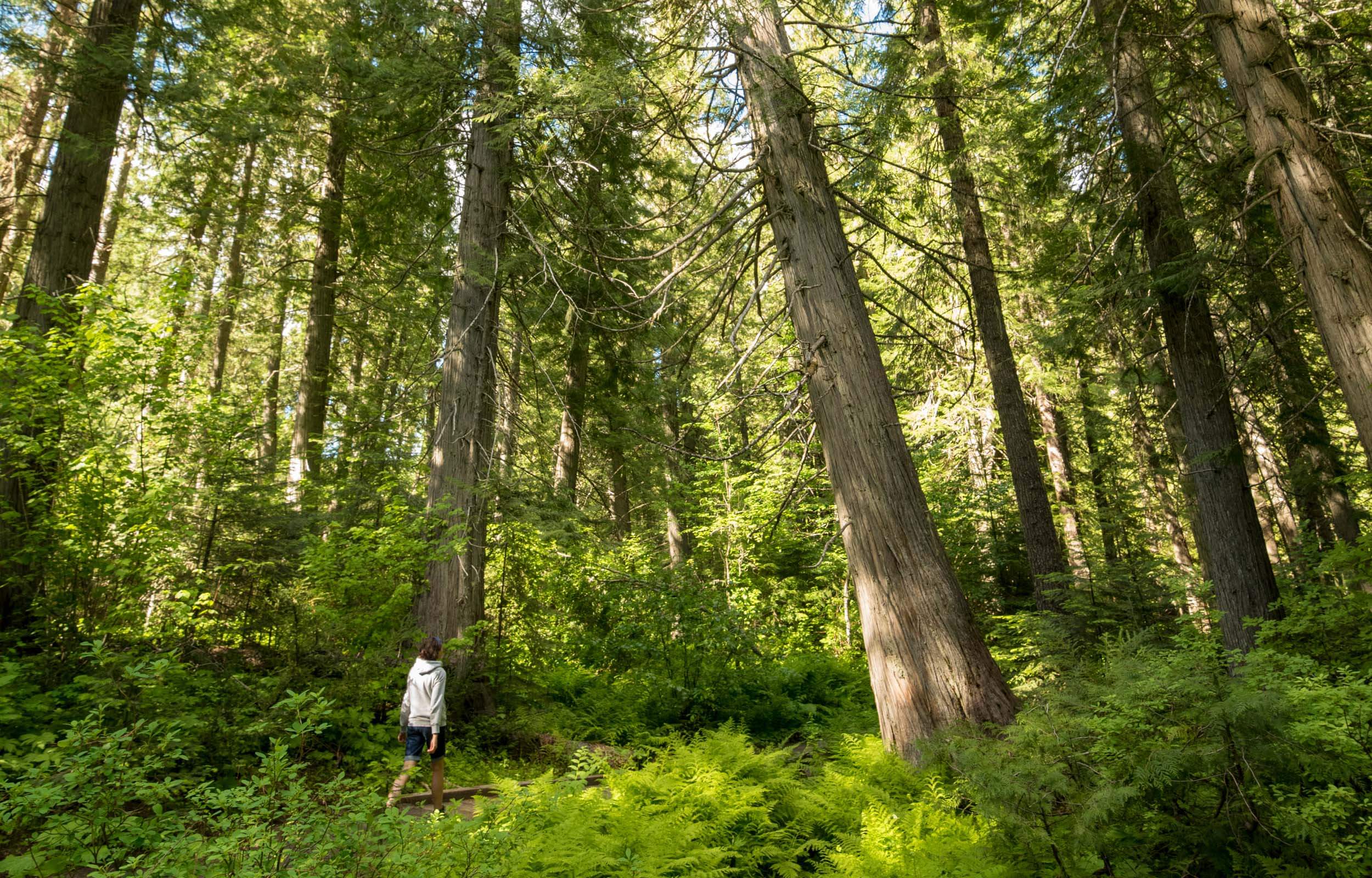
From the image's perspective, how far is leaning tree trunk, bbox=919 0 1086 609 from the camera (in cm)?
1003

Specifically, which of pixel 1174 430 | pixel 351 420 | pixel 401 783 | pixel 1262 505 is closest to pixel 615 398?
pixel 351 420

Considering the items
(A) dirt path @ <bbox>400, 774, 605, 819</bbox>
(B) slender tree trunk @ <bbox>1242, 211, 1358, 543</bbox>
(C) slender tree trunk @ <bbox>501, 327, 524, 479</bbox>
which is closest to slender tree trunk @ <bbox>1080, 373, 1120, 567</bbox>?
(B) slender tree trunk @ <bbox>1242, 211, 1358, 543</bbox>

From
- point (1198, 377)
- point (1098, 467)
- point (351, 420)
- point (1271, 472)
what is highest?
point (351, 420)

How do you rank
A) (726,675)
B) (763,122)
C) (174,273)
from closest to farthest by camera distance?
(763,122), (174,273), (726,675)

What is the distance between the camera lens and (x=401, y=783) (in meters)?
5.38

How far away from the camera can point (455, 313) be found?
959cm

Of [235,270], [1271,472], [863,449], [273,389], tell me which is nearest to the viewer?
[863,449]

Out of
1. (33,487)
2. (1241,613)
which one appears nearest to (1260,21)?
(1241,613)

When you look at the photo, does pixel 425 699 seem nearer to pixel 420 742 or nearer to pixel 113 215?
pixel 420 742

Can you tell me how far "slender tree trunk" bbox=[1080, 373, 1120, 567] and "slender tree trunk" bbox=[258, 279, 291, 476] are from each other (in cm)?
1586

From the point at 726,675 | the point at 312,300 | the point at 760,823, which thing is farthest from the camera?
the point at 312,300

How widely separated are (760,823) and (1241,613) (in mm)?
6508

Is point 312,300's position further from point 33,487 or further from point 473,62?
point 33,487

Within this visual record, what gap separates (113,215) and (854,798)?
1497cm
